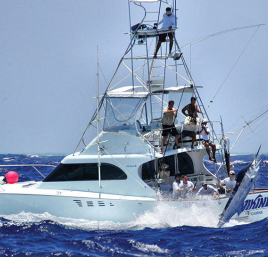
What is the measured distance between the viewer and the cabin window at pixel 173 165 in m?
12.9

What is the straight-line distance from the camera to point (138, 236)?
1065 centimetres

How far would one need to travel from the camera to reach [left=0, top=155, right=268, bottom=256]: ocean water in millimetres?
9508

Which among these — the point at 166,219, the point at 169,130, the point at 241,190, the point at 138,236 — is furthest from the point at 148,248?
the point at 169,130

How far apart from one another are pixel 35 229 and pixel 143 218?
9.13 ft

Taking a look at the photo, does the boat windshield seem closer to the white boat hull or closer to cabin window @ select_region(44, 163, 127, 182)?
cabin window @ select_region(44, 163, 127, 182)

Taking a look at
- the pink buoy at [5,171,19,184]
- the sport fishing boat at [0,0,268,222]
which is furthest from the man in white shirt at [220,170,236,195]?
the pink buoy at [5,171,19,184]

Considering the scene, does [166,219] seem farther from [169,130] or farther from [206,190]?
[169,130]

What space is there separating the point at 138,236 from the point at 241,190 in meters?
2.99

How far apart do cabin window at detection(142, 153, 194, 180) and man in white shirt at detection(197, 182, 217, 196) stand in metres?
1.29

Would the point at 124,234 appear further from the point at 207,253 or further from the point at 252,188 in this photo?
the point at 252,188

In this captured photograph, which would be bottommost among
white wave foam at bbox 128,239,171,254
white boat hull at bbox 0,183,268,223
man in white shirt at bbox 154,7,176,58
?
white wave foam at bbox 128,239,171,254

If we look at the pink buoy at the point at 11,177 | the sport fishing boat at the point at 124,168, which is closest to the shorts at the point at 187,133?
the sport fishing boat at the point at 124,168

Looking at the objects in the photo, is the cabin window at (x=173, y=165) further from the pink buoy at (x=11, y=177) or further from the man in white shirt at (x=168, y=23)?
the pink buoy at (x=11, y=177)

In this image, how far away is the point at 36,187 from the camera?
12.4 m
